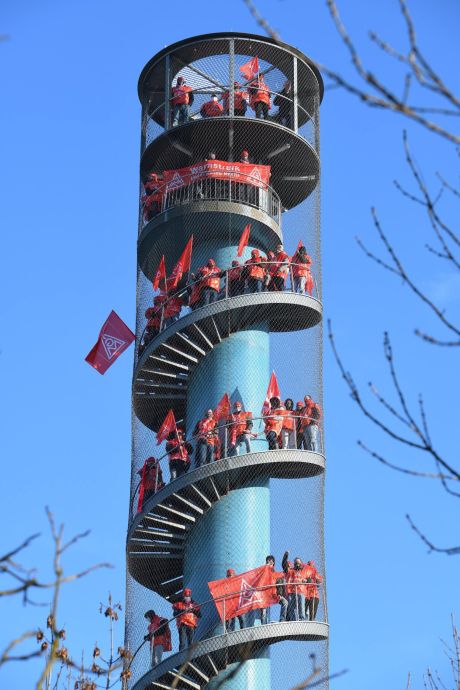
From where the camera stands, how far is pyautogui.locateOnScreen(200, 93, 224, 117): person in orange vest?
30.3m

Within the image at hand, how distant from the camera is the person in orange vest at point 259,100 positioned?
99.9 ft

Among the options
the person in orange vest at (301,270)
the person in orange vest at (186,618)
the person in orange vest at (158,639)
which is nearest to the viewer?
the person in orange vest at (186,618)

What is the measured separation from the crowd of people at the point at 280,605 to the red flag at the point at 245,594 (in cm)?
4

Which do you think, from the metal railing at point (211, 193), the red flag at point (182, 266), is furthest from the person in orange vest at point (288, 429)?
the metal railing at point (211, 193)

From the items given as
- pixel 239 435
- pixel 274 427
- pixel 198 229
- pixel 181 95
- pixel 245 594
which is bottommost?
pixel 245 594

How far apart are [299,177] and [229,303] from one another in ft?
17.1

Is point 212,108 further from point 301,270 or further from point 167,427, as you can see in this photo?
point 167,427

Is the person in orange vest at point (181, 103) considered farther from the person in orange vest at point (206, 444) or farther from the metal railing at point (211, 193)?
the person in orange vest at point (206, 444)

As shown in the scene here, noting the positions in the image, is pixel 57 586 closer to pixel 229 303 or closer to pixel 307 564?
pixel 307 564

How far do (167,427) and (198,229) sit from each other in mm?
4961

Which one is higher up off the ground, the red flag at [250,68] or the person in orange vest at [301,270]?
the red flag at [250,68]

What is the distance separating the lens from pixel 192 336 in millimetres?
28406

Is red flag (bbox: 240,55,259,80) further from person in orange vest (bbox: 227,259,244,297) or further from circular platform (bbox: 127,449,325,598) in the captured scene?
circular platform (bbox: 127,449,325,598)

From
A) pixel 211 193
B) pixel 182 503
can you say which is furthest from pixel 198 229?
pixel 182 503
